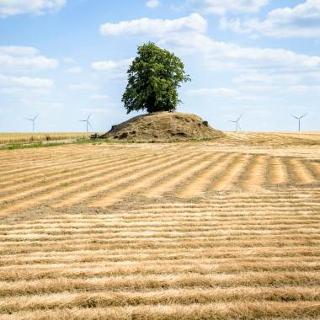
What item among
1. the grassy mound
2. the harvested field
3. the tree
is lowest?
the harvested field

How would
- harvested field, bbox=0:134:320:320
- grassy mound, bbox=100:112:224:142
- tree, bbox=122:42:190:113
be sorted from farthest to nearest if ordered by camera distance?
tree, bbox=122:42:190:113
grassy mound, bbox=100:112:224:142
harvested field, bbox=0:134:320:320

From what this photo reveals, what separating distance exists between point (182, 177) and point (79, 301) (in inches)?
745

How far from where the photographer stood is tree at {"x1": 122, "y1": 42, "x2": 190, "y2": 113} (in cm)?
7731

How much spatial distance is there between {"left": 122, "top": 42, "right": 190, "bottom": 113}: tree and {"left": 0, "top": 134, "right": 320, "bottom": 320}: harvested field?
5259 centimetres

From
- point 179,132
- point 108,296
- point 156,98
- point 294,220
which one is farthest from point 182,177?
point 156,98

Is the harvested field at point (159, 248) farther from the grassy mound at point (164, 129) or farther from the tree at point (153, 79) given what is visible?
the tree at point (153, 79)

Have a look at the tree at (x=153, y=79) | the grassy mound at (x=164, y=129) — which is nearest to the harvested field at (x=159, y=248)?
the grassy mound at (x=164, y=129)

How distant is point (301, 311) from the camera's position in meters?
8.47

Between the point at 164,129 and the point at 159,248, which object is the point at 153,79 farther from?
the point at 159,248

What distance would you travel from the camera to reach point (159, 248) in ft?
41.7

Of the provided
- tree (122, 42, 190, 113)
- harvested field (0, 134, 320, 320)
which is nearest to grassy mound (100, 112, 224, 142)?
tree (122, 42, 190, 113)

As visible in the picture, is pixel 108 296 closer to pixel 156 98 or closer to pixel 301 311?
pixel 301 311

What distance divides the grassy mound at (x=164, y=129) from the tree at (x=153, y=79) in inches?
108

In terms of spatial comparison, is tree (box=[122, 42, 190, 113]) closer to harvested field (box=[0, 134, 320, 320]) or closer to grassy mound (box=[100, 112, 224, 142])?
grassy mound (box=[100, 112, 224, 142])
